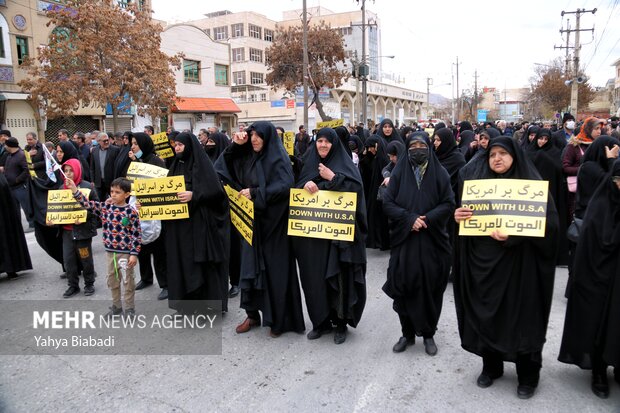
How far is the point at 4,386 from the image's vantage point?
3.58 meters

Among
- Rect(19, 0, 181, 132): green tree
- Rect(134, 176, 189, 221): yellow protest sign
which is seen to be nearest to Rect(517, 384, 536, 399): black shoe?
Rect(134, 176, 189, 221): yellow protest sign

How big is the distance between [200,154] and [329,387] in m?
2.44

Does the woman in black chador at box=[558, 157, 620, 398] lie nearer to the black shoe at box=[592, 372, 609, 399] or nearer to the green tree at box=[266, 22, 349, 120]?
the black shoe at box=[592, 372, 609, 399]

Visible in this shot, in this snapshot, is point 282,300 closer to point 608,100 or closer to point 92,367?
point 92,367

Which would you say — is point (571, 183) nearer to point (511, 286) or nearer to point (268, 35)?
point (511, 286)

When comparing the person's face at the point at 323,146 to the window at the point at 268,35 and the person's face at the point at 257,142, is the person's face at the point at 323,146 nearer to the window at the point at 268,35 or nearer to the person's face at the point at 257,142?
the person's face at the point at 257,142

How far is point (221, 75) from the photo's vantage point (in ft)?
112

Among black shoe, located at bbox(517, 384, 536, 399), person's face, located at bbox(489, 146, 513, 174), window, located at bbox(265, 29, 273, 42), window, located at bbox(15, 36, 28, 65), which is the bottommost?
black shoe, located at bbox(517, 384, 536, 399)

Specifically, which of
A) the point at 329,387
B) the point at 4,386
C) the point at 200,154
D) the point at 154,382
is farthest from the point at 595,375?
the point at 4,386

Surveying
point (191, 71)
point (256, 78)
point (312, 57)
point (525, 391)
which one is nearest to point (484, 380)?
point (525, 391)

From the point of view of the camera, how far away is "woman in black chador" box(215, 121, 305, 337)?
423 cm

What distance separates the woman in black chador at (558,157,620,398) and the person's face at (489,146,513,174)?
2.05 feet

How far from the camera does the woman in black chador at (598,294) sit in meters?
3.02

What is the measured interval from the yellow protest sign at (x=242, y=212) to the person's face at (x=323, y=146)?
76 cm
